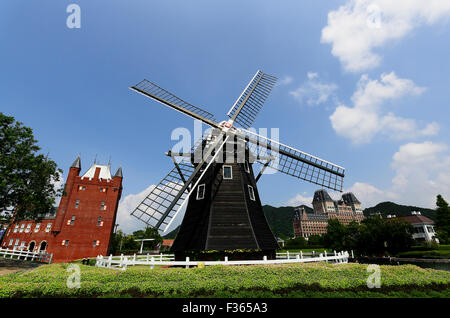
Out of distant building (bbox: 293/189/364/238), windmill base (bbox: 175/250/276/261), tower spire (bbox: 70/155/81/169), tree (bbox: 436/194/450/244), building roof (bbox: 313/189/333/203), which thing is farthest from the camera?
building roof (bbox: 313/189/333/203)

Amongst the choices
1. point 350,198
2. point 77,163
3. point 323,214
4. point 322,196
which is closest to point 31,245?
point 77,163

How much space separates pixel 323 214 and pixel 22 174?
539 feet

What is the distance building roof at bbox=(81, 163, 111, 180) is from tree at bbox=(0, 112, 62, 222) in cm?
1645

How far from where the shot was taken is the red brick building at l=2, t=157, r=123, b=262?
29.0 m

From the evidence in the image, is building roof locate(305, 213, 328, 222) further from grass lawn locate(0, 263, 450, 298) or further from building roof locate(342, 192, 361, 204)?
grass lawn locate(0, 263, 450, 298)

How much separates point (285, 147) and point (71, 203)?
31.9 metres

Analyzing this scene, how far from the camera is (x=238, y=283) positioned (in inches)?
290

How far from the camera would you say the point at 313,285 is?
738 cm

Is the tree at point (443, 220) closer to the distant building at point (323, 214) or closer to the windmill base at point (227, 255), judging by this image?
the windmill base at point (227, 255)

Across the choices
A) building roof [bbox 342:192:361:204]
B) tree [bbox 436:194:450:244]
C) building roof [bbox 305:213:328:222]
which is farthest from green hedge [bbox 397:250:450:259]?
building roof [bbox 342:192:361:204]

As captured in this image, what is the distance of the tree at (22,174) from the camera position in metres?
16.1
